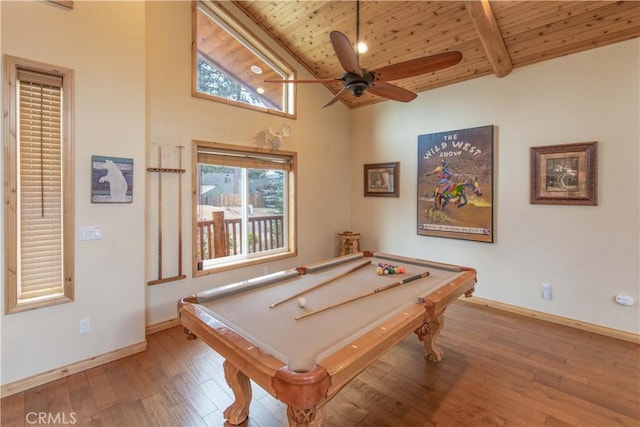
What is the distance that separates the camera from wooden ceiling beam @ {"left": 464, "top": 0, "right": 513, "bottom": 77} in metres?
2.75

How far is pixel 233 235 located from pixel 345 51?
2883 millimetres

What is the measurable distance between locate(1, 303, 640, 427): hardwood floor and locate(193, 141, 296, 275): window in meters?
1.29

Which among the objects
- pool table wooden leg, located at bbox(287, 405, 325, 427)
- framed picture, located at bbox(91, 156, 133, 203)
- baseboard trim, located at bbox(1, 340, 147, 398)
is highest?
framed picture, located at bbox(91, 156, 133, 203)

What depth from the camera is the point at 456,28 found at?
329 centimetres

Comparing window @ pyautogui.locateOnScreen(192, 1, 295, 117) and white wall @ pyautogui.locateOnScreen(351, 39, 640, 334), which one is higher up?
window @ pyautogui.locateOnScreen(192, 1, 295, 117)

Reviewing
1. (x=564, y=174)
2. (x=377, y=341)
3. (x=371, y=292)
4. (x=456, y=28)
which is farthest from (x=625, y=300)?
(x=456, y=28)

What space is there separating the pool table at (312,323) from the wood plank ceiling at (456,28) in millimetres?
2594

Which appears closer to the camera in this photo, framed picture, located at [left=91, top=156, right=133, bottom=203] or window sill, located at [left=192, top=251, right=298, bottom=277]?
framed picture, located at [left=91, top=156, right=133, bottom=203]

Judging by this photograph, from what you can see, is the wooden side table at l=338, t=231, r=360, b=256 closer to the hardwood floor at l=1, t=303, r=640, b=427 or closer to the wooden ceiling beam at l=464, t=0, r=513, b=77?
the hardwood floor at l=1, t=303, r=640, b=427

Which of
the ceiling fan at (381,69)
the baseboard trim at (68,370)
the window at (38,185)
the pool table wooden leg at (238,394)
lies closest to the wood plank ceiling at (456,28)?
the ceiling fan at (381,69)

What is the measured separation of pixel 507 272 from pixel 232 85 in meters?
4.25

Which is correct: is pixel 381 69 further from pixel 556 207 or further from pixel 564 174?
pixel 556 207

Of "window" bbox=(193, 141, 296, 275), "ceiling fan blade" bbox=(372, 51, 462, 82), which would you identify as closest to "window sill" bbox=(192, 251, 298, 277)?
"window" bbox=(193, 141, 296, 275)

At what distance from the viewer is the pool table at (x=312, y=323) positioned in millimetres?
1188
